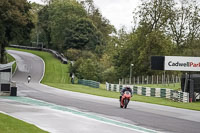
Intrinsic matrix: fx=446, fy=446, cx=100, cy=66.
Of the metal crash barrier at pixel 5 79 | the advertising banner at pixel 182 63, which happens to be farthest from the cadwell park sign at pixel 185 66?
the metal crash barrier at pixel 5 79

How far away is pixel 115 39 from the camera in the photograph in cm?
9369

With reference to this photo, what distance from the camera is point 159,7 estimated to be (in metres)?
77.5

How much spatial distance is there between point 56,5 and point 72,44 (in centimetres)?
1201

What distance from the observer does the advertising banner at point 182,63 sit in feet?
123

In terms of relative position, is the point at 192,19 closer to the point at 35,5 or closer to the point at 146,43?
the point at 146,43

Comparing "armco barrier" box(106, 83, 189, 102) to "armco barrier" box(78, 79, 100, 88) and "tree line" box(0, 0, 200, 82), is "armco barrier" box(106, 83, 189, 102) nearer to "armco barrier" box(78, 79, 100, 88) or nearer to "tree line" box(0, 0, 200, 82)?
Result: "armco barrier" box(78, 79, 100, 88)

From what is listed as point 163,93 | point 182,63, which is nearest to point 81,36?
point 163,93

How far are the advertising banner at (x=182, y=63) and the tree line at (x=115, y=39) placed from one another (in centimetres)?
3370

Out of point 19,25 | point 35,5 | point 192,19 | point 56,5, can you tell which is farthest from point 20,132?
point 35,5

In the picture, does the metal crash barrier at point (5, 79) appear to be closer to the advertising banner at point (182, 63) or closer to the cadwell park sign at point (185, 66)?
the cadwell park sign at point (185, 66)

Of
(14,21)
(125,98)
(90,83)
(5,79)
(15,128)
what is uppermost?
(14,21)

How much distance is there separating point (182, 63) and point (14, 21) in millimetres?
35356

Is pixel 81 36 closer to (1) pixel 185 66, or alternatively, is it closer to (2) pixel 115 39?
(2) pixel 115 39

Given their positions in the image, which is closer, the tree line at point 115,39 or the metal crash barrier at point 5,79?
the metal crash barrier at point 5,79
